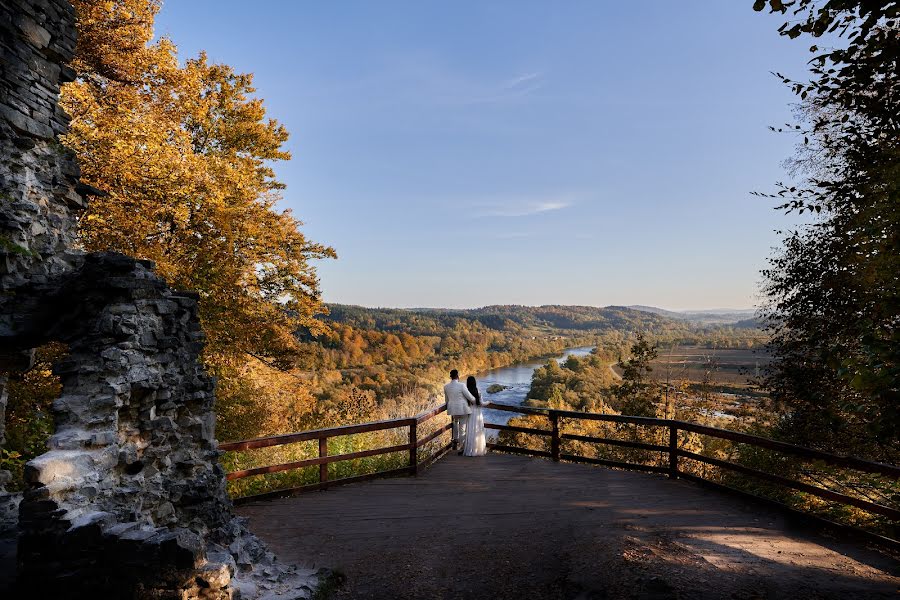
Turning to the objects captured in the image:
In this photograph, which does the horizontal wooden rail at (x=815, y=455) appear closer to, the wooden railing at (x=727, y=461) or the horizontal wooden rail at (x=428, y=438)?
the wooden railing at (x=727, y=461)

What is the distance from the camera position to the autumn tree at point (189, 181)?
29.8 feet

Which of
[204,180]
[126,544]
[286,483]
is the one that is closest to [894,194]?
[126,544]

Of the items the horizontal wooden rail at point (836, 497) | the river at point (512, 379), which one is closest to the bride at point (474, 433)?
the horizontal wooden rail at point (836, 497)

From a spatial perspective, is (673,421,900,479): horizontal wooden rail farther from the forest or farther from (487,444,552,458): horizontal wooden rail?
(487,444,552,458): horizontal wooden rail

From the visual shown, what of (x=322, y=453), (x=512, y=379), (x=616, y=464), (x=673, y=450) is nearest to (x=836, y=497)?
(x=673, y=450)

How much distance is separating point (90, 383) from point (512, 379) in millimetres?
47382

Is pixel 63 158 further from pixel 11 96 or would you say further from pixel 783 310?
pixel 783 310

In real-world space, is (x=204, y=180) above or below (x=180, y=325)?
above

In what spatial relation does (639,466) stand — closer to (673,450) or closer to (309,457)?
(673,450)

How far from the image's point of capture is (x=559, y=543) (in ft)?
16.2

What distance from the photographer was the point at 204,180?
10.2 metres

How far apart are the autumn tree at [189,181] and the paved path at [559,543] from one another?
6.54m

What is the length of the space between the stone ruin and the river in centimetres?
2458

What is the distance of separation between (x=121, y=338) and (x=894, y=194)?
22.1ft
